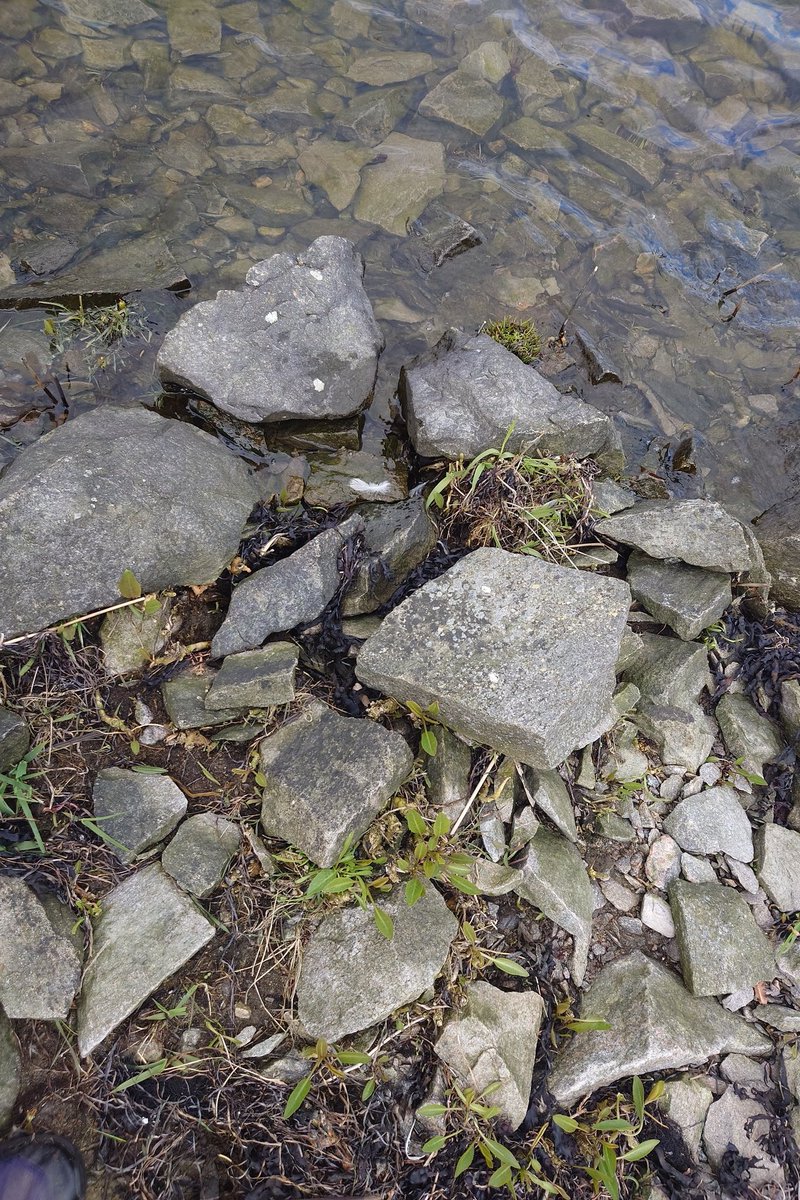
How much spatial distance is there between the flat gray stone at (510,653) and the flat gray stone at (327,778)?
27cm

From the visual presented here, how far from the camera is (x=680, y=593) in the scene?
3.86m

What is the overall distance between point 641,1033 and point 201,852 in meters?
1.93

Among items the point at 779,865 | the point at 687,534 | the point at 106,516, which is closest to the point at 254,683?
the point at 106,516

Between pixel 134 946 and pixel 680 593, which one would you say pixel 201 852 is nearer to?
pixel 134 946

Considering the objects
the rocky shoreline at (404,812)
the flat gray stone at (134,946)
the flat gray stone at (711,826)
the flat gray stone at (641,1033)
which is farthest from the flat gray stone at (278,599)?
the flat gray stone at (641,1033)

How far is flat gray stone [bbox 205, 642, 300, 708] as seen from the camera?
317 cm

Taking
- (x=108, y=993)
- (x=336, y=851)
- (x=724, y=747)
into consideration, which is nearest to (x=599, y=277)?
(x=724, y=747)

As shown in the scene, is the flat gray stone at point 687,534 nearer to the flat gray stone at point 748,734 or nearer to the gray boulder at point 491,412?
the gray boulder at point 491,412

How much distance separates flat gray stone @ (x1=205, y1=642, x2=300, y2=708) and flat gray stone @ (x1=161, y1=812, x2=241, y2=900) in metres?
0.50

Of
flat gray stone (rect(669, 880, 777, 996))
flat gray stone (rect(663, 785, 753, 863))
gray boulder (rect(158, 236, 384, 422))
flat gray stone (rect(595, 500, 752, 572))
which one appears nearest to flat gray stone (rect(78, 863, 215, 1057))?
flat gray stone (rect(669, 880, 777, 996))

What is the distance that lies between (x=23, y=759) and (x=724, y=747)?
3.39 m

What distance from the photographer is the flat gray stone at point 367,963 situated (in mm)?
2689

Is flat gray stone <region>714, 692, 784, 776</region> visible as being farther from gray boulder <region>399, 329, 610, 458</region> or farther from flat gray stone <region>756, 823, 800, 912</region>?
gray boulder <region>399, 329, 610, 458</region>

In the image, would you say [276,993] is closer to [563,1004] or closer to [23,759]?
[563,1004]
